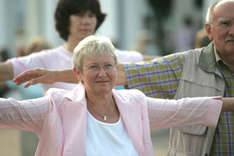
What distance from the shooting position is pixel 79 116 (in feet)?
12.7

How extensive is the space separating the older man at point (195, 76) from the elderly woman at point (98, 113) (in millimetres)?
294

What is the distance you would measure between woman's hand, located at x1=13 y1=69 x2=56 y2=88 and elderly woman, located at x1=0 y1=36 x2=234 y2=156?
22 centimetres

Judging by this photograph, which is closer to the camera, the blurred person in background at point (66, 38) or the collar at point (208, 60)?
the collar at point (208, 60)

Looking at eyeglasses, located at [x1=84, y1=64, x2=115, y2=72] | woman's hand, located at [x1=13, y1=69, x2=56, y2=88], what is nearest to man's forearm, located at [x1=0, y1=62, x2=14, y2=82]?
woman's hand, located at [x1=13, y1=69, x2=56, y2=88]

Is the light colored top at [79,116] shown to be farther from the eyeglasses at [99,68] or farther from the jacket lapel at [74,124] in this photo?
the eyeglasses at [99,68]

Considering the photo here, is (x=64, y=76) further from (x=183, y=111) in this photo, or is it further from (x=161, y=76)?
(x=183, y=111)

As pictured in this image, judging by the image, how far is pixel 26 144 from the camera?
816 centimetres

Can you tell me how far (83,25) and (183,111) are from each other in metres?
1.72

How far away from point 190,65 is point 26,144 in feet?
13.5

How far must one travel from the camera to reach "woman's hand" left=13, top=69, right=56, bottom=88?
4.18 metres

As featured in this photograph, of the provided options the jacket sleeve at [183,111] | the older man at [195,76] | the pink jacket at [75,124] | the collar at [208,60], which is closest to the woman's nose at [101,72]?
the pink jacket at [75,124]

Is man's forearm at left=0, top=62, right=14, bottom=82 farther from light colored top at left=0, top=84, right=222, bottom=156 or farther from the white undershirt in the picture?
the white undershirt

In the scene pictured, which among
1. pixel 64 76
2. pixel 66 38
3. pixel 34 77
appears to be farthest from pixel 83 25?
pixel 34 77

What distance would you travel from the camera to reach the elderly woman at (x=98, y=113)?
3770 millimetres
